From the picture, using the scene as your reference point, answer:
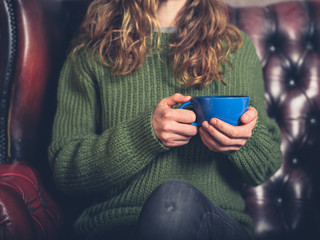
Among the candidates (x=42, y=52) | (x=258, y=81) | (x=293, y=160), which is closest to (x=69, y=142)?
(x=42, y=52)

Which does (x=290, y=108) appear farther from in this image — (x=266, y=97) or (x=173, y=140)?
(x=173, y=140)

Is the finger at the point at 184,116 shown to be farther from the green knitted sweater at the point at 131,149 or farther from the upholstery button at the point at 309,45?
the upholstery button at the point at 309,45

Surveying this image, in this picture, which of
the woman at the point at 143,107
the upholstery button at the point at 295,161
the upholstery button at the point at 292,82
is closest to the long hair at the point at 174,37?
the woman at the point at 143,107

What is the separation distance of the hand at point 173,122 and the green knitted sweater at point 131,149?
64 millimetres

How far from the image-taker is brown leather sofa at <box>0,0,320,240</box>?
2.84 feet

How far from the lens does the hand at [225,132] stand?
1.94 ft

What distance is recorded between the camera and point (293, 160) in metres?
1.03

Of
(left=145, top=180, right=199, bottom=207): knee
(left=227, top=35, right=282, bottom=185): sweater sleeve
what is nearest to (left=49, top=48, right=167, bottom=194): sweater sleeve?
(left=145, top=180, right=199, bottom=207): knee

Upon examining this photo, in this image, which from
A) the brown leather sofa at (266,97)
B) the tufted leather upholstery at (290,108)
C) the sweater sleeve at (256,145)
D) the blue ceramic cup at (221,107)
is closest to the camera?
the blue ceramic cup at (221,107)

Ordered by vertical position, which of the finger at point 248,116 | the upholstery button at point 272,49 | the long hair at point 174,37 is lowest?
the finger at point 248,116

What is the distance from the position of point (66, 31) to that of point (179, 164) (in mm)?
649

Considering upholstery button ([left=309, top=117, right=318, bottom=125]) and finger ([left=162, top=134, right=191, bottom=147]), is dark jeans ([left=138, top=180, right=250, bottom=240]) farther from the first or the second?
upholstery button ([left=309, top=117, right=318, bottom=125])

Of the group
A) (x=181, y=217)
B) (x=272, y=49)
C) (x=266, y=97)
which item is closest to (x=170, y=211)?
(x=181, y=217)

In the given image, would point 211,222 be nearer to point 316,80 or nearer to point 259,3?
point 316,80
